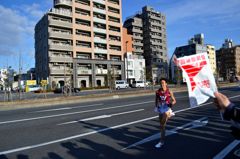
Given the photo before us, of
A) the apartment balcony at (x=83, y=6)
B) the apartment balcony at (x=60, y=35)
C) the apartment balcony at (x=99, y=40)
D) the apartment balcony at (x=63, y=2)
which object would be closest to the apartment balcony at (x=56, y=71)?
the apartment balcony at (x=60, y=35)

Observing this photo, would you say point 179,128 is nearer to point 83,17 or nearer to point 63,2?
point 63,2

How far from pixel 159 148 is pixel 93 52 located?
57067 mm

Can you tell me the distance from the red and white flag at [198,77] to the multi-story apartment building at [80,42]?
48.2 m

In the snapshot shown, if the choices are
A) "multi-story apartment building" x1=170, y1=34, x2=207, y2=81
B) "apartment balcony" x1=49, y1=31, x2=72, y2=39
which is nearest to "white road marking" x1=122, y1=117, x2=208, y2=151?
"apartment balcony" x1=49, y1=31, x2=72, y2=39

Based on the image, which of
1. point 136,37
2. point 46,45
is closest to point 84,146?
point 46,45

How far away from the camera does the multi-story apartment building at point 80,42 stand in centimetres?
5566

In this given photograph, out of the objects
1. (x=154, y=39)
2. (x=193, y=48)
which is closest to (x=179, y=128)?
(x=154, y=39)

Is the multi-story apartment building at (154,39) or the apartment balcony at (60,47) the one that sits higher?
the multi-story apartment building at (154,39)

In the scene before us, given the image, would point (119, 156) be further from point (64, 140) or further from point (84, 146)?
point (64, 140)

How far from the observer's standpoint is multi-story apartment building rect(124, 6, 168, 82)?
84625mm

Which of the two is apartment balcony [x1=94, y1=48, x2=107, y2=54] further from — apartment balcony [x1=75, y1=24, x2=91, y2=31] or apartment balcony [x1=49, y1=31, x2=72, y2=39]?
apartment balcony [x1=49, y1=31, x2=72, y2=39]

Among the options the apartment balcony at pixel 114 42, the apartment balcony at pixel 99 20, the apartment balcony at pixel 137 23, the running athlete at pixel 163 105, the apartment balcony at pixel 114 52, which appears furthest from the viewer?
the apartment balcony at pixel 137 23

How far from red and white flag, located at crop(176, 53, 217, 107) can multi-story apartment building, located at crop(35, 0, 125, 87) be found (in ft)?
158

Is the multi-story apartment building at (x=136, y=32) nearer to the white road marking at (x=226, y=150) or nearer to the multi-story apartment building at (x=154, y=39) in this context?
the multi-story apartment building at (x=154, y=39)
